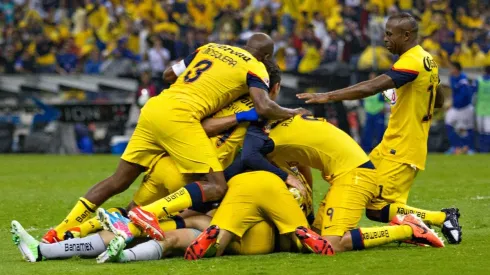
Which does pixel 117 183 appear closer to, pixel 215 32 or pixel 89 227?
pixel 89 227

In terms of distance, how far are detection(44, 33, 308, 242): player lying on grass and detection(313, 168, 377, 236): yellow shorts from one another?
732 millimetres

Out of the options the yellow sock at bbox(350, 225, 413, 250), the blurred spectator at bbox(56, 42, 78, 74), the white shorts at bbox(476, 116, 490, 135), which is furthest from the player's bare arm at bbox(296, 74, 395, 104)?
the blurred spectator at bbox(56, 42, 78, 74)

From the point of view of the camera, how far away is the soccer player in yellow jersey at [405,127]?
8.98m

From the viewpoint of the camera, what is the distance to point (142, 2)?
29.7 m

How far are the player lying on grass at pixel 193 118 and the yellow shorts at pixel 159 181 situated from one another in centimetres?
8

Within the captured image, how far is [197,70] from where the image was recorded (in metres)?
9.11

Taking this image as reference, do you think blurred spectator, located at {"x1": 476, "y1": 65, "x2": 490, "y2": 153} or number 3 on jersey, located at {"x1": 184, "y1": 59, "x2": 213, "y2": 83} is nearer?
number 3 on jersey, located at {"x1": 184, "y1": 59, "x2": 213, "y2": 83}

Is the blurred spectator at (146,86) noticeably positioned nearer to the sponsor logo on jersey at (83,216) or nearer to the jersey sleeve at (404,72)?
the sponsor logo on jersey at (83,216)

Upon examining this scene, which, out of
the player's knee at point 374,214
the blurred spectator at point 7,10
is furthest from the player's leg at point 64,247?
the blurred spectator at point 7,10

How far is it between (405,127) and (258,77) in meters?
1.43

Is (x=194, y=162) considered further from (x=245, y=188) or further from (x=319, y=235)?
(x=319, y=235)

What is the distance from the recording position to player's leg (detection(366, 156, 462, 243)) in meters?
8.96

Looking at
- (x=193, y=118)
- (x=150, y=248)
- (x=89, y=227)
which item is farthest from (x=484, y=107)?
(x=150, y=248)

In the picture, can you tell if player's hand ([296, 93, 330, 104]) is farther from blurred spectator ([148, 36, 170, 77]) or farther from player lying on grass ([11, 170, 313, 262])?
blurred spectator ([148, 36, 170, 77])
